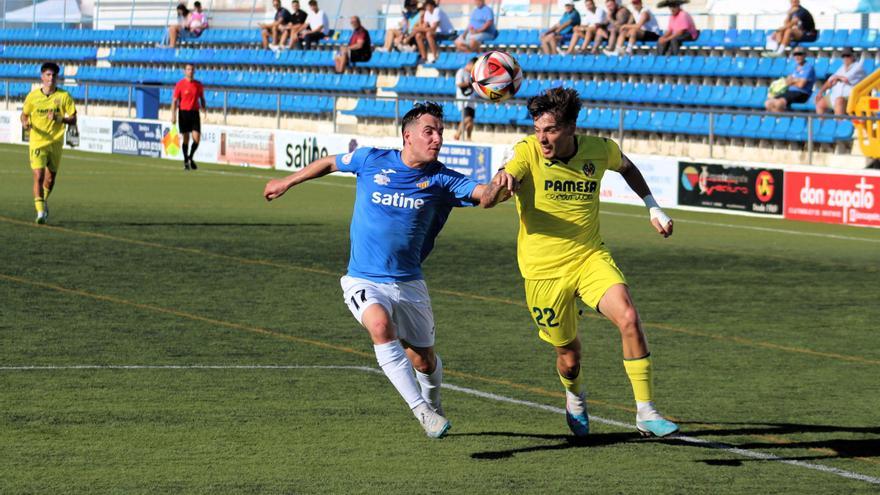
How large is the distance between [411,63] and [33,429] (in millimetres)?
30800

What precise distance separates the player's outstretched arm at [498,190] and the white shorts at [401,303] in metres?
0.69

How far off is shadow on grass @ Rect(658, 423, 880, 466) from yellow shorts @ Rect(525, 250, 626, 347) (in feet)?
2.78

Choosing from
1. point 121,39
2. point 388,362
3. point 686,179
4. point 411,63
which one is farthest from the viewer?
point 121,39

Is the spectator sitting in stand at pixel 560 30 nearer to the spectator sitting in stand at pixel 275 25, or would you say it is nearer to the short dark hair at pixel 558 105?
the spectator sitting in stand at pixel 275 25

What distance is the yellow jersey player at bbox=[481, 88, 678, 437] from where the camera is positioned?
8461 millimetres

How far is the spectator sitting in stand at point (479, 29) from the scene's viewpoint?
1432 inches

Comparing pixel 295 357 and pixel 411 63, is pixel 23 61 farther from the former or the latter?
pixel 295 357

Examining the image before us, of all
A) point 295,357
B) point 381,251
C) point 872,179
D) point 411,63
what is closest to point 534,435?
point 381,251

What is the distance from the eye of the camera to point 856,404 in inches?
396

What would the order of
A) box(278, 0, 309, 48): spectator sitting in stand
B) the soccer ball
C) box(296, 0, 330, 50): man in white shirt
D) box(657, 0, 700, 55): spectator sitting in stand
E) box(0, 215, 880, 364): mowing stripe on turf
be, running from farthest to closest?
1. box(278, 0, 309, 48): spectator sitting in stand
2. box(296, 0, 330, 50): man in white shirt
3. box(657, 0, 700, 55): spectator sitting in stand
4. box(0, 215, 880, 364): mowing stripe on turf
5. the soccer ball

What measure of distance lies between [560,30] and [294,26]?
10360 millimetres

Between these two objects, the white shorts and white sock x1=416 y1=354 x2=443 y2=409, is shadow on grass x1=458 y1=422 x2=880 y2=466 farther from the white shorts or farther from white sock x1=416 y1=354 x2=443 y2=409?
the white shorts

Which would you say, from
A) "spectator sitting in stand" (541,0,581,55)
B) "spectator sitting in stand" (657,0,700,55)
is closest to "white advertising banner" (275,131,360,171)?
"spectator sitting in stand" (541,0,581,55)

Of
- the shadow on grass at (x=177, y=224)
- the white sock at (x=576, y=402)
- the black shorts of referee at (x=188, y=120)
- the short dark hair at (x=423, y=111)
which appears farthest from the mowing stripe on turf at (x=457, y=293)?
A: the black shorts of referee at (x=188, y=120)
